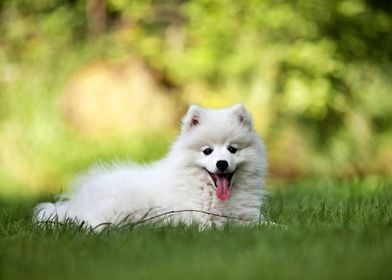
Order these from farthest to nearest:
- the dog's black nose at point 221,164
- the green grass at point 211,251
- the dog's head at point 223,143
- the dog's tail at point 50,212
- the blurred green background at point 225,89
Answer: the blurred green background at point 225,89, the dog's tail at point 50,212, the dog's head at point 223,143, the dog's black nose at point 221,164, the green grass at point 211,251

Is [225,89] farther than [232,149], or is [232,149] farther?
[225,89]

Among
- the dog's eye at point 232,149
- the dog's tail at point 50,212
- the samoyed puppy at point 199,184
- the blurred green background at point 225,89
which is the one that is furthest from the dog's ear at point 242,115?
the blurred green background at point 225,89

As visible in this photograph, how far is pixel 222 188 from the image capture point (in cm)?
588

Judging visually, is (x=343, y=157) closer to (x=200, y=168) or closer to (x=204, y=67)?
(x=204, y=67)

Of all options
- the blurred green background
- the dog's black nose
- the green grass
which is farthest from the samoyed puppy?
the blurred green background

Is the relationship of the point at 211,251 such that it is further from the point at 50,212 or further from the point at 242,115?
the point at 50,212

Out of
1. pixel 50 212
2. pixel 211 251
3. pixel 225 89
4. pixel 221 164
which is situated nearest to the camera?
pixel 211 251

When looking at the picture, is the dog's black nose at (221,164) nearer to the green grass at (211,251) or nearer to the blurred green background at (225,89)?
the green grass at (211,251)

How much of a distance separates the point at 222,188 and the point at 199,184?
0.51ft

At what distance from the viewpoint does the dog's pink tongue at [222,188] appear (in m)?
5.88

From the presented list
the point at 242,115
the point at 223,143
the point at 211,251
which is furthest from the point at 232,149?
the point at 211,251

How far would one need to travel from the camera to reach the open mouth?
5875mm

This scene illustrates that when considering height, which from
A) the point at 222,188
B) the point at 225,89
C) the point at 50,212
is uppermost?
the point at 225,89

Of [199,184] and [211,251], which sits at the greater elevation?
[199,184]
